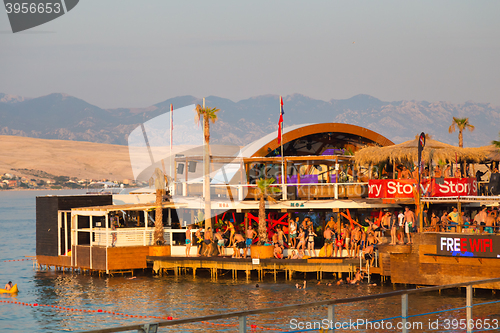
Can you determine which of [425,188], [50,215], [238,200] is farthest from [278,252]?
[50,215]

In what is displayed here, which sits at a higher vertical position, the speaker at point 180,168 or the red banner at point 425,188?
the speaker at point 180,168

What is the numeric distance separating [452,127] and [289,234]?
2667cm

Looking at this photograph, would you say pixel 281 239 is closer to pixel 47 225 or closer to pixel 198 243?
pixel 198 243

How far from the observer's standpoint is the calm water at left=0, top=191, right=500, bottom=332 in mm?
23047

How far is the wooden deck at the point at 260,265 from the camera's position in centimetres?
2894

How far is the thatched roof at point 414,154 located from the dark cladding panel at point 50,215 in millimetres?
15685

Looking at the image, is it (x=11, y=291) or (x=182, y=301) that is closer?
(x=182, y=301)

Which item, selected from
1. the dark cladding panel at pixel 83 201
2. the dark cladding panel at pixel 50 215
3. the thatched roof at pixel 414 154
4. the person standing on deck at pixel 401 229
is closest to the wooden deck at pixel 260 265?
the person standing on deck at pixel 401 229

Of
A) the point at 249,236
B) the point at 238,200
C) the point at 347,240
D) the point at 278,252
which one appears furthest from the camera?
the point at 238,200

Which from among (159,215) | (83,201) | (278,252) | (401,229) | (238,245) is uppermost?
(83,201)

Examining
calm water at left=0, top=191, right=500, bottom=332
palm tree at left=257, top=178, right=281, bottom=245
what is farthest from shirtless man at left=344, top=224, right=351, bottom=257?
palm tree at left=257, top=178, right=281, bottom=245

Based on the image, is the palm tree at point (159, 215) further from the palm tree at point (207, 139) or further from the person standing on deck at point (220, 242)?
the person standing on deck at point (220, 242)

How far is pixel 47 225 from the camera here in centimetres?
3525

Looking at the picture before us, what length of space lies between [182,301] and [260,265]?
509 cm
